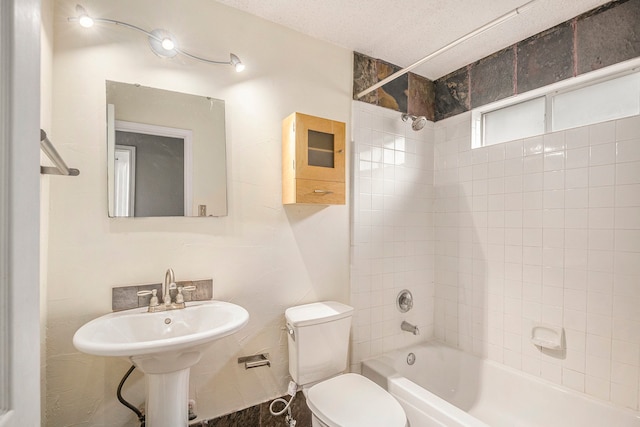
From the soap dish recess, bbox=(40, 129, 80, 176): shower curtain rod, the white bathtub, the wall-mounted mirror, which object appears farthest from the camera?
the soap dish recess

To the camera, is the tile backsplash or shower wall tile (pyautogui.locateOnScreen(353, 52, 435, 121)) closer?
the tile backsplash

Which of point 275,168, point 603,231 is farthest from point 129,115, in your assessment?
point 603,231

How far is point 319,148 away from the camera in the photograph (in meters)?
1.74

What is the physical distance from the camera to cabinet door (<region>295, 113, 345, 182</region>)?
5.44 feet

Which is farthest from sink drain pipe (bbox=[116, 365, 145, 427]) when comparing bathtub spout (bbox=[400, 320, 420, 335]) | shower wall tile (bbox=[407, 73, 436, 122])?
shower wall tile (bbox=[407, 73, 436, 122])

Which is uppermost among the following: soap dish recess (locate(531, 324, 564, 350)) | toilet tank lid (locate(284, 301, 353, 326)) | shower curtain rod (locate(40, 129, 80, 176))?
shower curtain rod (locate(40, 129, 80, 176))

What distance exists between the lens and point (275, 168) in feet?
5.78

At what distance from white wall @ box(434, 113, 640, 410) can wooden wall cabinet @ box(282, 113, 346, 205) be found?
112cm

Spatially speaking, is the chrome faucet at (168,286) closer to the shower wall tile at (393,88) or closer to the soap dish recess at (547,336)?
the shower wall tile at (393,88)

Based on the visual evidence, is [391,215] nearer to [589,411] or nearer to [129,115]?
[589,411]

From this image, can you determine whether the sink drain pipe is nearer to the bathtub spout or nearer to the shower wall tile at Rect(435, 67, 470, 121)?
the bathtub spout

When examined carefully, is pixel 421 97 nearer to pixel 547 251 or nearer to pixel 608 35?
pixel 608 35

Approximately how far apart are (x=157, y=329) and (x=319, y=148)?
1.20 m

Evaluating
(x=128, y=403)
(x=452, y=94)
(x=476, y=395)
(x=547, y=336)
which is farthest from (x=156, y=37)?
(x=476, y=395)
